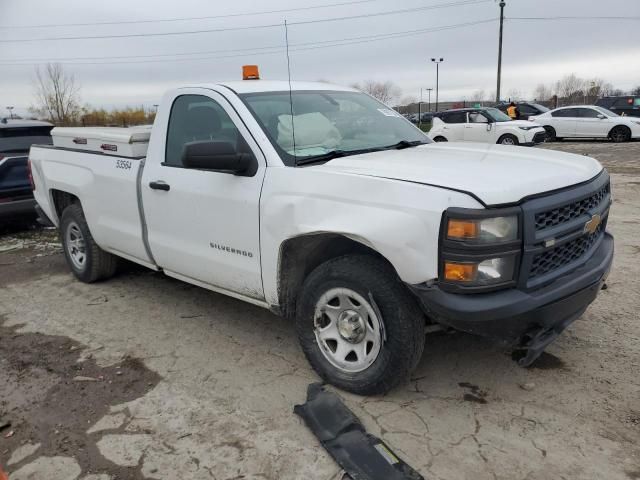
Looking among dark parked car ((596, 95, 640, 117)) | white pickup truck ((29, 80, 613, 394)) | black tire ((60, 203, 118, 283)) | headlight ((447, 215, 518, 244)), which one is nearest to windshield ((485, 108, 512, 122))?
dark parked car ((596, 95, 640, 117))

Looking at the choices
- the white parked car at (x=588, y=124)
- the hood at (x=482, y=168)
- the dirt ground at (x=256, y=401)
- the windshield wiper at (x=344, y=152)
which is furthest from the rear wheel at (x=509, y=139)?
the hood at (x=482, y=168)

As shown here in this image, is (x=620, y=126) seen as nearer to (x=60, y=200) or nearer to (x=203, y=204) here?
(x=60, y=200)

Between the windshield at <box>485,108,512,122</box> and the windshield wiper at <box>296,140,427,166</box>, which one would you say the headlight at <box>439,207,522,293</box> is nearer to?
the windshield wiper at <box>296,140,427,166</box>

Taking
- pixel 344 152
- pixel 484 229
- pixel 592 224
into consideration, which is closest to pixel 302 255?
pixel 344 152

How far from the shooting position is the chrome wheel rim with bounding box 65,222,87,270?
213 inches

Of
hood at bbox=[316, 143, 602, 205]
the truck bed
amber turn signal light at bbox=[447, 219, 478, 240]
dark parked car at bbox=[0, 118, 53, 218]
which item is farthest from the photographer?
dark parked car at bbox=[0, 118, 53, 218]

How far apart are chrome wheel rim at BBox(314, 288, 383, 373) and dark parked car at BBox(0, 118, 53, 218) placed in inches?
230

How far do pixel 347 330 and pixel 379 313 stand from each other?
29 centimetres

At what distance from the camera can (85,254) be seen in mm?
5383

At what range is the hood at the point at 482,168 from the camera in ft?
8.66

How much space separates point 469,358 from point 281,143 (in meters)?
1.89

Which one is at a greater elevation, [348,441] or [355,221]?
[355,221]

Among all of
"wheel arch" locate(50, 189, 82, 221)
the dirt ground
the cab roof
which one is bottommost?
the dirt ground

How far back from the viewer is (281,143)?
3.44 meters
